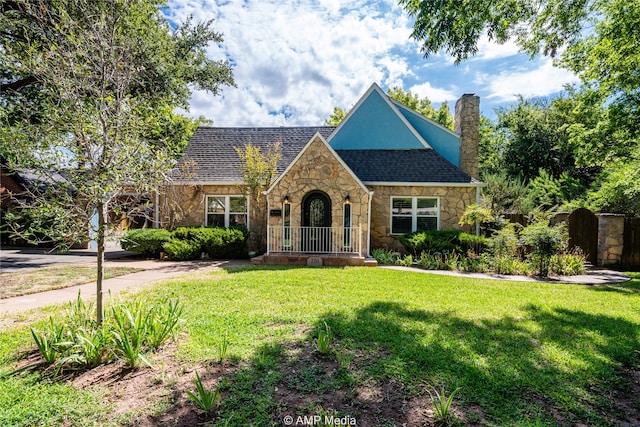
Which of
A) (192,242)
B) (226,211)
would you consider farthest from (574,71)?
(192,242)

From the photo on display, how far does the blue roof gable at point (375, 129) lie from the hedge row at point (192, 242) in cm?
680

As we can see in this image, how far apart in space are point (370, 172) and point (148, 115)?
1054 cm

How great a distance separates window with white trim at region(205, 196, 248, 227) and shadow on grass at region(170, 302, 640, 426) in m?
10.1

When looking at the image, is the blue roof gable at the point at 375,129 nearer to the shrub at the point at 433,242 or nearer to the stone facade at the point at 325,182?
the stone facade at the point at 325,182

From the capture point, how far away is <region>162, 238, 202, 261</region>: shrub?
11695 mm

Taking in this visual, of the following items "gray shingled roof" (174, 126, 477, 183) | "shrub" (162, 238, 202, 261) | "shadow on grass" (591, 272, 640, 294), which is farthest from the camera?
"gray shingled roof" (174, 126, 477, 183)

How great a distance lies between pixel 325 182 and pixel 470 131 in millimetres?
7410

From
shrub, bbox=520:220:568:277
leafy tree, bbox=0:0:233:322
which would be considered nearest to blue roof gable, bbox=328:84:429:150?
shrub, bbox=520:220:568:277

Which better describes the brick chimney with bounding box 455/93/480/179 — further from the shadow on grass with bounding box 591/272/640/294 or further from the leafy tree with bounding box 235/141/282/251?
the leafy tree with bounding box 235/141/282/251

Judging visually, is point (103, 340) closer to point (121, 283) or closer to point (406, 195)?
point (121, 283)

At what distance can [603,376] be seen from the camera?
3402mm

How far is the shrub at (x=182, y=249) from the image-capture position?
460 inches

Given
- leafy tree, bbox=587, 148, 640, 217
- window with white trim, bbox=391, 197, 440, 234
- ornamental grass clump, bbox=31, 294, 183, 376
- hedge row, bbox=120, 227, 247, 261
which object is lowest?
ornamental grass clump, bbox=31, 294, 183, 376

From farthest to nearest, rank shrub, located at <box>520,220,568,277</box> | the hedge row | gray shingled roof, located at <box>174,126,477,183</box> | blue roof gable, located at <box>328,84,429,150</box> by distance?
blue roof gable, located at <box>328,84,429,150</box> → gray shingled roof, located at <box>174,126,477,183</box> → the hedge row → shrub, located at <box>520,220,568,277</box>
